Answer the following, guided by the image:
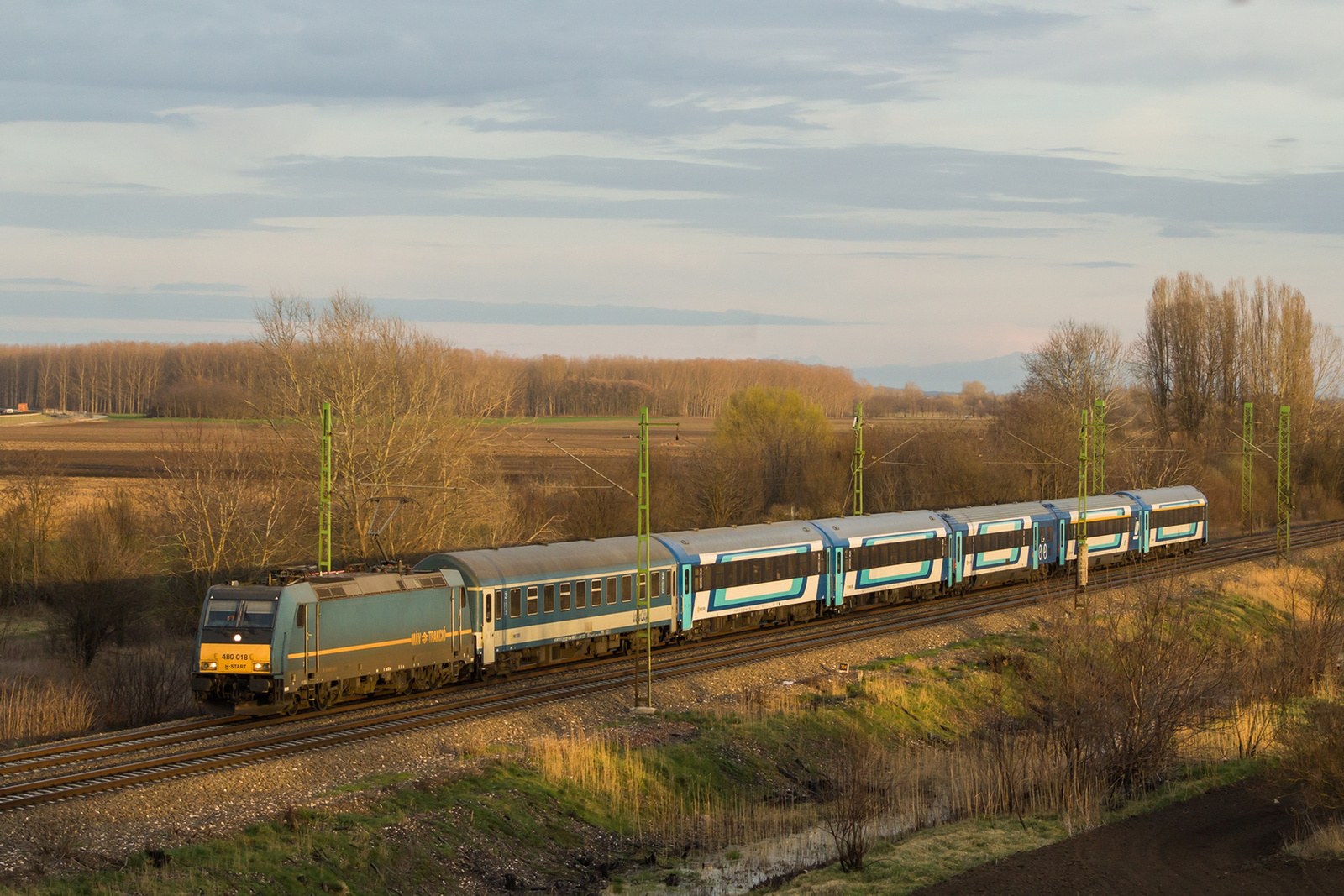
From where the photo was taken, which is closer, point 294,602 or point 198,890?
point 198,890

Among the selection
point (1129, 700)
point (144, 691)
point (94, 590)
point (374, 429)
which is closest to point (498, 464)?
point (374, 429)

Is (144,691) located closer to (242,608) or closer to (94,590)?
(242,608)

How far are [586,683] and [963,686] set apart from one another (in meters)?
10.7

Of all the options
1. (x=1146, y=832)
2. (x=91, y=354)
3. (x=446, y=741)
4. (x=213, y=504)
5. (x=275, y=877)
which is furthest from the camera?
(x=91, y=354)

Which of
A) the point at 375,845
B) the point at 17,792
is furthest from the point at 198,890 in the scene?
the point at 17,792

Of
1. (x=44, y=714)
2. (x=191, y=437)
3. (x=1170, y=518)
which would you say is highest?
(x=191, y=437)

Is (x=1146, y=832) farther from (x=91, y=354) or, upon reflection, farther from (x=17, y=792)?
(x=91, y=354)

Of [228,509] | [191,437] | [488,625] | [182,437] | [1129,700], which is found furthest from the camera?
[191,437]

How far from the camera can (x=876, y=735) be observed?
28703 millimetres

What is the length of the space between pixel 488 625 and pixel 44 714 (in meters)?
9.93

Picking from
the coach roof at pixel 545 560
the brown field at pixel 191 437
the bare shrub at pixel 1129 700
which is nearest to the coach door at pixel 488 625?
the coach roof at pixel 545 560

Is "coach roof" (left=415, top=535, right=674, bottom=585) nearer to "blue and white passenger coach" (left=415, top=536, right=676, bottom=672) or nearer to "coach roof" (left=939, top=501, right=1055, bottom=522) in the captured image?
"blue and white passenger coach" (left=415, top=536, right=676, bottom=672)

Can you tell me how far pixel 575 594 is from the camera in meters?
31.4

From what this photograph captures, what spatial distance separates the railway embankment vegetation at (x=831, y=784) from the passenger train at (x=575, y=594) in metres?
3.70
